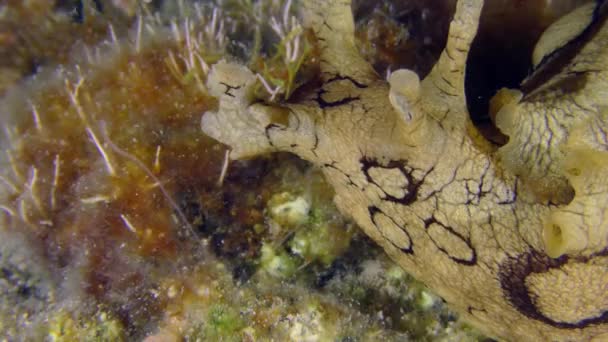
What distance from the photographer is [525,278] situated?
92.1 inches

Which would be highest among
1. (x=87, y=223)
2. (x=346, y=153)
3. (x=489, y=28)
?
(x=489, y=28)

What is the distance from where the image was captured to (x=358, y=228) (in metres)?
3.11

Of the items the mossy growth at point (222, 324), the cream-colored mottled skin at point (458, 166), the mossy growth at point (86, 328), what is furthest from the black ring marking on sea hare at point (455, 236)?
the mossy growth at point (86, 328)

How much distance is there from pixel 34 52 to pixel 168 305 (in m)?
2.61

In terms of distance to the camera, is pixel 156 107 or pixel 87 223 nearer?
pixel 87 223

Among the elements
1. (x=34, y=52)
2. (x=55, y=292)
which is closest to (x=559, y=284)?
(x=55, y=292)

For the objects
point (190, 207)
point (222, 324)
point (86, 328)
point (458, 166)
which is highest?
point (458, 166)

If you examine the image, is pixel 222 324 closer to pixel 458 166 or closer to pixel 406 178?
pixel 406 178

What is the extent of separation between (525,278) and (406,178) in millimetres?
817

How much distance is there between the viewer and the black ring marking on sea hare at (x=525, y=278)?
7.36ft

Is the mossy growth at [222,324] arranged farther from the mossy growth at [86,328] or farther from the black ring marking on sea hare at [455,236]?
the black ring marking on sea hare at [455,236]

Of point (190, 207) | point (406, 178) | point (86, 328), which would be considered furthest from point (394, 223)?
point (86, 328)

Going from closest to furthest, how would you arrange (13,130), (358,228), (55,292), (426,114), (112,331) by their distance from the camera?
(426,114)
(112,331)
(55,292)
(358,228)
(13,130)

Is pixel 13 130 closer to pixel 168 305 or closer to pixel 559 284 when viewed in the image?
pixel 168 305
